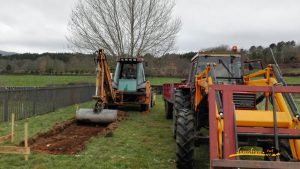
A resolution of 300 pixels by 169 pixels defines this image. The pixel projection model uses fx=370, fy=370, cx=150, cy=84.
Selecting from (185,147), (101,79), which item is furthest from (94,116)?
(185,147)

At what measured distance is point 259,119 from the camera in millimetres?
5371

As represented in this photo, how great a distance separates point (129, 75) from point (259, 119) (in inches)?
503

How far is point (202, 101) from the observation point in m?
6.85

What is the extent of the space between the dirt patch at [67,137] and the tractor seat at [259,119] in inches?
157

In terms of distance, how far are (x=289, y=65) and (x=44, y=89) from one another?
1577 inches

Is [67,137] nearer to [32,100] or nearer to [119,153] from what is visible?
[119,153]

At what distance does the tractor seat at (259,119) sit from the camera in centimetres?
534

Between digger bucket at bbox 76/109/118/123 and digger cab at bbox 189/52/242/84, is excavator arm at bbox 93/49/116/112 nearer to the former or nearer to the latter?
digger bucket at bbox 76/109/118/123

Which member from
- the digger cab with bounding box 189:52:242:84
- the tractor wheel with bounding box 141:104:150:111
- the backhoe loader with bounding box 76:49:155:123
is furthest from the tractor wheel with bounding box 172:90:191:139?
the tractor wheel with bounding box 141:104:150:111

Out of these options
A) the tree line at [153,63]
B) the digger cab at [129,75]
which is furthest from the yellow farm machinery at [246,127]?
the tree line at [153,63]

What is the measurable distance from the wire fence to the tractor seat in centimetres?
940

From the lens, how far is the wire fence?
12663 mm

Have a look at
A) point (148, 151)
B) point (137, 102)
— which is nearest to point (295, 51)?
point (137, 102)

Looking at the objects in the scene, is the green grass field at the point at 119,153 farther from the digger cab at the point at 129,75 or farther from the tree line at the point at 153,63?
the tree line at the point at 153,63
